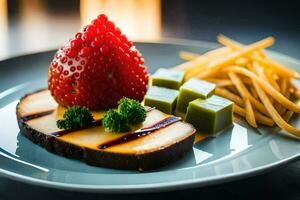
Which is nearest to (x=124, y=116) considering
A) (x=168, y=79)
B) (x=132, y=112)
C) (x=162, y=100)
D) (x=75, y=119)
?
(x=132, y=112)

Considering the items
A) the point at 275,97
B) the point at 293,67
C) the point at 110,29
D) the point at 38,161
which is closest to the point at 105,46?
the point at 110,29

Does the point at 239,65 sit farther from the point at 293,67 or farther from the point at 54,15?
the point at 54,15

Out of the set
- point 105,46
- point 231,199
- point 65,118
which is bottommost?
point 231,199

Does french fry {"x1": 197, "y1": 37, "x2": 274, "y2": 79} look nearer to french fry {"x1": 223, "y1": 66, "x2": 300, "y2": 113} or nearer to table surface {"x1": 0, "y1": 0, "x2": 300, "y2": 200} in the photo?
french fry {"x1": 223, "y1": 66, "x2": 300, "y2": 113}

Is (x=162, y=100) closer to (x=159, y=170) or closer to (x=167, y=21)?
(x=159, y=170)

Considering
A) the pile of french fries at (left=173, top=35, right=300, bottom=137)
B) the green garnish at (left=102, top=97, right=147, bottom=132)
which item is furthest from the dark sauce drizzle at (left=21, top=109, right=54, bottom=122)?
the pile of french fries at (left=173, top=35, right=300, bottom=137)
